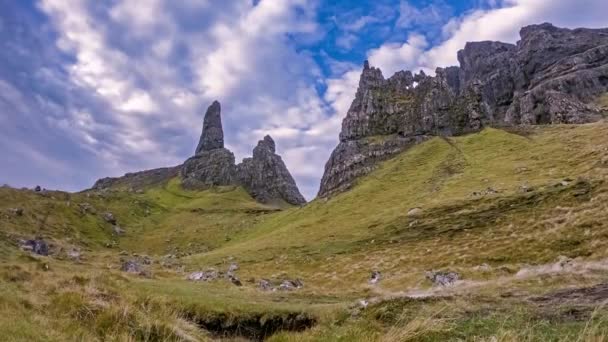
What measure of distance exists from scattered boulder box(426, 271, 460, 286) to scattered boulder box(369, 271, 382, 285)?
6356 mm

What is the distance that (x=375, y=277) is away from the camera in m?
46.4

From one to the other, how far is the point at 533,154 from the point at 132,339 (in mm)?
85555

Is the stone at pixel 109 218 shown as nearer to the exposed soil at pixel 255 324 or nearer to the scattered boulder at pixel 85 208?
the scattered boulder at pixel 85 208

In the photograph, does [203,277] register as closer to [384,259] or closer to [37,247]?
[384,259]

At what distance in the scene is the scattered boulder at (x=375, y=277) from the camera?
147ft

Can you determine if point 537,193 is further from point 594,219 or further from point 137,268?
point 137,268

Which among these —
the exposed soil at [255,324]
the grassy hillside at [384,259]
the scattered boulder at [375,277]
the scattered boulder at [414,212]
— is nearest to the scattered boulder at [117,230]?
the grassy hillside at [384,259]

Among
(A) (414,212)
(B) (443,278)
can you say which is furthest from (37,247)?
(B) (443,278)

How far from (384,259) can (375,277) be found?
24.2 feet

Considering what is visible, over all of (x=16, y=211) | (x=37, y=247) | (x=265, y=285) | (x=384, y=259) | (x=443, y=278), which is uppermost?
(x=16, y=211)

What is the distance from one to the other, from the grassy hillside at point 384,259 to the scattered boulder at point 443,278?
2.87 feet

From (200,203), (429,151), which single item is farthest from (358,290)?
(200,203)

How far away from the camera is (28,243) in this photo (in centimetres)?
7225

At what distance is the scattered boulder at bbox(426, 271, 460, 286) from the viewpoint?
37156mm
